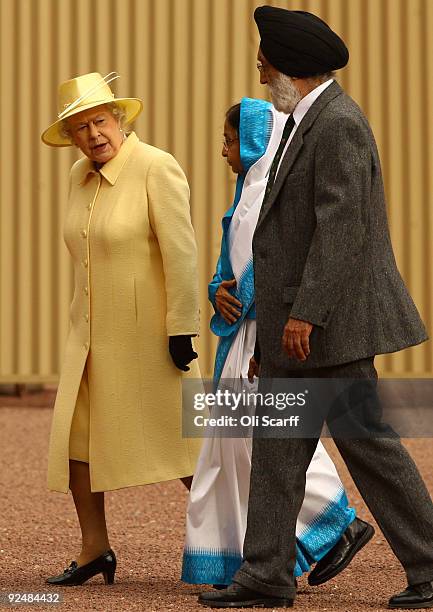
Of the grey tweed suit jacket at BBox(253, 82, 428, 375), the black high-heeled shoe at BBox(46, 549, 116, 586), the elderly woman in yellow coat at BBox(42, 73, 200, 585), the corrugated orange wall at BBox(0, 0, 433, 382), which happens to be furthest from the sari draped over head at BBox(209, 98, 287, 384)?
the corrugated orange wall at BBox(0, 0, 433, 382)

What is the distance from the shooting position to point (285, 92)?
4.29 metres

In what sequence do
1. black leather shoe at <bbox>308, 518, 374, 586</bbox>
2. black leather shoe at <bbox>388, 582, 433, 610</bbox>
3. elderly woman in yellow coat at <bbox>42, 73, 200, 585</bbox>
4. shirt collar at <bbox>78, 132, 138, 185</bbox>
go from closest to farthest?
black leather shoe at <bbox>388, 582, 433, 610</bbox> → black leather shoe at <bbox>308, 518, 374, 586</bbox> → elderly woman in yellow coat at <bbox>42, 73, 200, 585</bbox> → shirt collar at <bbox>78, 132, 138, 185</bbox>

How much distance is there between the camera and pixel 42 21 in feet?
36.9

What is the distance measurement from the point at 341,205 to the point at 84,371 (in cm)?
125

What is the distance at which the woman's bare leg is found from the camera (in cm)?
490

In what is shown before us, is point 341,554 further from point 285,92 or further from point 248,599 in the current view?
point 285,92

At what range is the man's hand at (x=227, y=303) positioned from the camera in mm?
4723

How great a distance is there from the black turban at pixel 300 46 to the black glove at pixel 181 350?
0.98m

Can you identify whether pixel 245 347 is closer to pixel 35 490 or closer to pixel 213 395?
pixel 213 395

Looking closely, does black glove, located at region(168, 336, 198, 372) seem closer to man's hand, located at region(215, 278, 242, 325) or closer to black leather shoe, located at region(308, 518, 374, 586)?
man's hand, located at region(215, 278, 242, 325)

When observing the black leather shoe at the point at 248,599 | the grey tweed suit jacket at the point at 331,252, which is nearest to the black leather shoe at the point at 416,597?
the black leather shoe at the point at 248,599

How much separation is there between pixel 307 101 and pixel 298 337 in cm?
69

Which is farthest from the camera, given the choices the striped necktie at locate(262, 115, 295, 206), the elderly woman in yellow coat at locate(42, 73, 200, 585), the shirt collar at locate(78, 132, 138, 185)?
the shirt collar at locate(78, 132, 138, 185)

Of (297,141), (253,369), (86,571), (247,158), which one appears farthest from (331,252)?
(86,571)
